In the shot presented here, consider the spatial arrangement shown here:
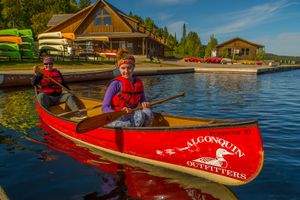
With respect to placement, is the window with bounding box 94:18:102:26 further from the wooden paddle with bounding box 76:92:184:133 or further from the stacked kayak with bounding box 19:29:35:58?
the wooden paddle with bounding box 76:92:184:133

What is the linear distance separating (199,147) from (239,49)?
190ft

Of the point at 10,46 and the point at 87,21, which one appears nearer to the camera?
the point at 10,46

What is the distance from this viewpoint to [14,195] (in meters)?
5.12

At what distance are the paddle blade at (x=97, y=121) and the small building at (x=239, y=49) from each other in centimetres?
5493

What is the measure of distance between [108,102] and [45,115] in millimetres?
3493

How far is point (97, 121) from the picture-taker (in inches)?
235

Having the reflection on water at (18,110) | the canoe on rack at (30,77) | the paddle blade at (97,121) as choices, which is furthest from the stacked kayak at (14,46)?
A: the paddle blade at (97,121)

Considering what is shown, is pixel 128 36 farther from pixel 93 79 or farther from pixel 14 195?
pixel 14 195

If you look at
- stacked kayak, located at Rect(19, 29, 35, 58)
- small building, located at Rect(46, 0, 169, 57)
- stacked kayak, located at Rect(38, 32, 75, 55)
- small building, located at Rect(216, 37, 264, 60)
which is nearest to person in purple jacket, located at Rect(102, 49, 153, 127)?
stacked kayak, located at Rect(19, 29, 35, 58)

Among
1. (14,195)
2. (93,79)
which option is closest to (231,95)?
(93,79)

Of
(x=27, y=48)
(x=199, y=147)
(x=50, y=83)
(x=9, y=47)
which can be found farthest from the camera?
(x=27, y=48)

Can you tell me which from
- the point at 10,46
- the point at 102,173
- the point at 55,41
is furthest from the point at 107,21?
the point at 102,173

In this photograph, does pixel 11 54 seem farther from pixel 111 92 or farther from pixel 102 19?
pixel 111 92

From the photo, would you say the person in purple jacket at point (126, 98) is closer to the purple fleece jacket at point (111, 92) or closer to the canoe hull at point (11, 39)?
the purple fleece jacket at point (111, 92)
